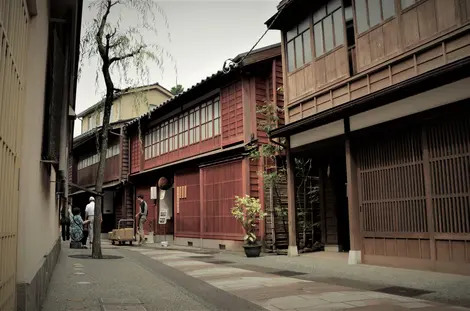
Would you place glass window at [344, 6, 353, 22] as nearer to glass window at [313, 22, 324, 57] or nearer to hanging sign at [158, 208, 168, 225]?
glass window at [313, 22, 324, 57]

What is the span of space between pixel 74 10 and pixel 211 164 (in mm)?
10776

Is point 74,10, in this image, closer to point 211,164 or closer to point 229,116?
point 229,116

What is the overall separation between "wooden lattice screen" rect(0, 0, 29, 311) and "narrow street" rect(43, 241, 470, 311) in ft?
10.2

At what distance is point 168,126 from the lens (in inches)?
837

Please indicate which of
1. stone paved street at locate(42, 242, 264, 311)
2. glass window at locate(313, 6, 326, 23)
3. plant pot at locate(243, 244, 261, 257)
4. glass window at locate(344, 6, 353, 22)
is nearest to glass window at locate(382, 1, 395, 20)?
glass window at locate(344, 6, 353, 22)

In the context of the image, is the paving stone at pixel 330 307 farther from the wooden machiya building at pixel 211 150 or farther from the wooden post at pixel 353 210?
the wooden machiya building at pixel 211 150

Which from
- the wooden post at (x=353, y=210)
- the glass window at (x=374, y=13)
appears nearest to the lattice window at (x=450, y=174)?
the wooden post at (x=353, y=210)

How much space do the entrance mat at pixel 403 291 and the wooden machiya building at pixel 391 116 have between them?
164 centimetres

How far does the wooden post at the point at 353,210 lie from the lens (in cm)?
1026

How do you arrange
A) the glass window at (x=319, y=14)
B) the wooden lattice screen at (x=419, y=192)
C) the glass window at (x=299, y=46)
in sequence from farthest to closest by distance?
the glass window at (x=299, y=46) → the glass window at (x=319, y=14) → the wooden lattice screen at (x=419, y=192)

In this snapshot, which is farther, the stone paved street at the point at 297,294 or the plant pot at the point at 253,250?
the plant pot at the point at 253,250

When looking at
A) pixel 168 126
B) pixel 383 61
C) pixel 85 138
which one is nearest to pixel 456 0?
pixel 383 61

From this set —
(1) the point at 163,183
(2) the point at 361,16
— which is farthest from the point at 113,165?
(2) the point at 361,16

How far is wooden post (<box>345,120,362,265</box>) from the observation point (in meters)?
10.3
